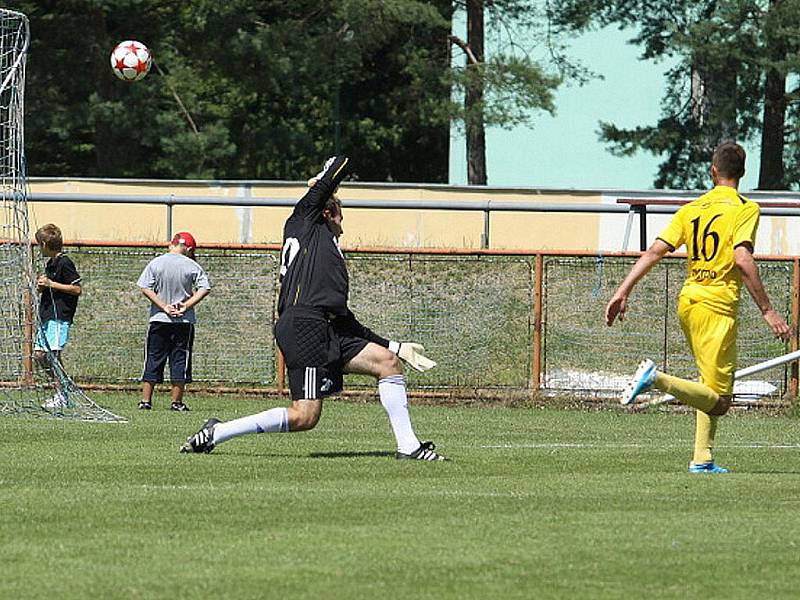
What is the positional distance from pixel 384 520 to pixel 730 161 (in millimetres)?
3703

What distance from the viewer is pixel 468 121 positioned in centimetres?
3841

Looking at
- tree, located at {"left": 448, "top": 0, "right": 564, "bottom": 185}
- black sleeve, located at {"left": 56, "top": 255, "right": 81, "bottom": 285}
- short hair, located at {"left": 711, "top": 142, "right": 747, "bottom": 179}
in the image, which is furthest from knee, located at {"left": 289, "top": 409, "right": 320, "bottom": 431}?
tree, located at {"left": 448, "top": 0, "right": 564, "bottom": 185}

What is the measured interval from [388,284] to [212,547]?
14.0m

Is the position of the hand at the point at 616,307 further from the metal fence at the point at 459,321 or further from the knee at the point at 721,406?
the metal fence at the point at 459,321

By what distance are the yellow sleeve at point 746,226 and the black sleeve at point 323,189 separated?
2.49m

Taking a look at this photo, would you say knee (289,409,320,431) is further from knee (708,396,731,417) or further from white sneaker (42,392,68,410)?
white sneaker (42,392,68,410)

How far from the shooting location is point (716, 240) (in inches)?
426

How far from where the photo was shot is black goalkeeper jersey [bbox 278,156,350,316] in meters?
11.4


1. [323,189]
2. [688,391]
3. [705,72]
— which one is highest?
[705,72]

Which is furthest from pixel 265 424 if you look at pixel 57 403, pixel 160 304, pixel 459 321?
pixel 459 321

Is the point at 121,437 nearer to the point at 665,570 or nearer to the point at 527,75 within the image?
the point at 665,570

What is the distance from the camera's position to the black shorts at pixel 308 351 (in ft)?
37.3

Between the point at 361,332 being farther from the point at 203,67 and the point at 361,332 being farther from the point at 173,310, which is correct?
the point at 203,67

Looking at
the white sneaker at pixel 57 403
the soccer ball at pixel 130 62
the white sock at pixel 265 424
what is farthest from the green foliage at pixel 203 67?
the white sock at pixel 265 424
